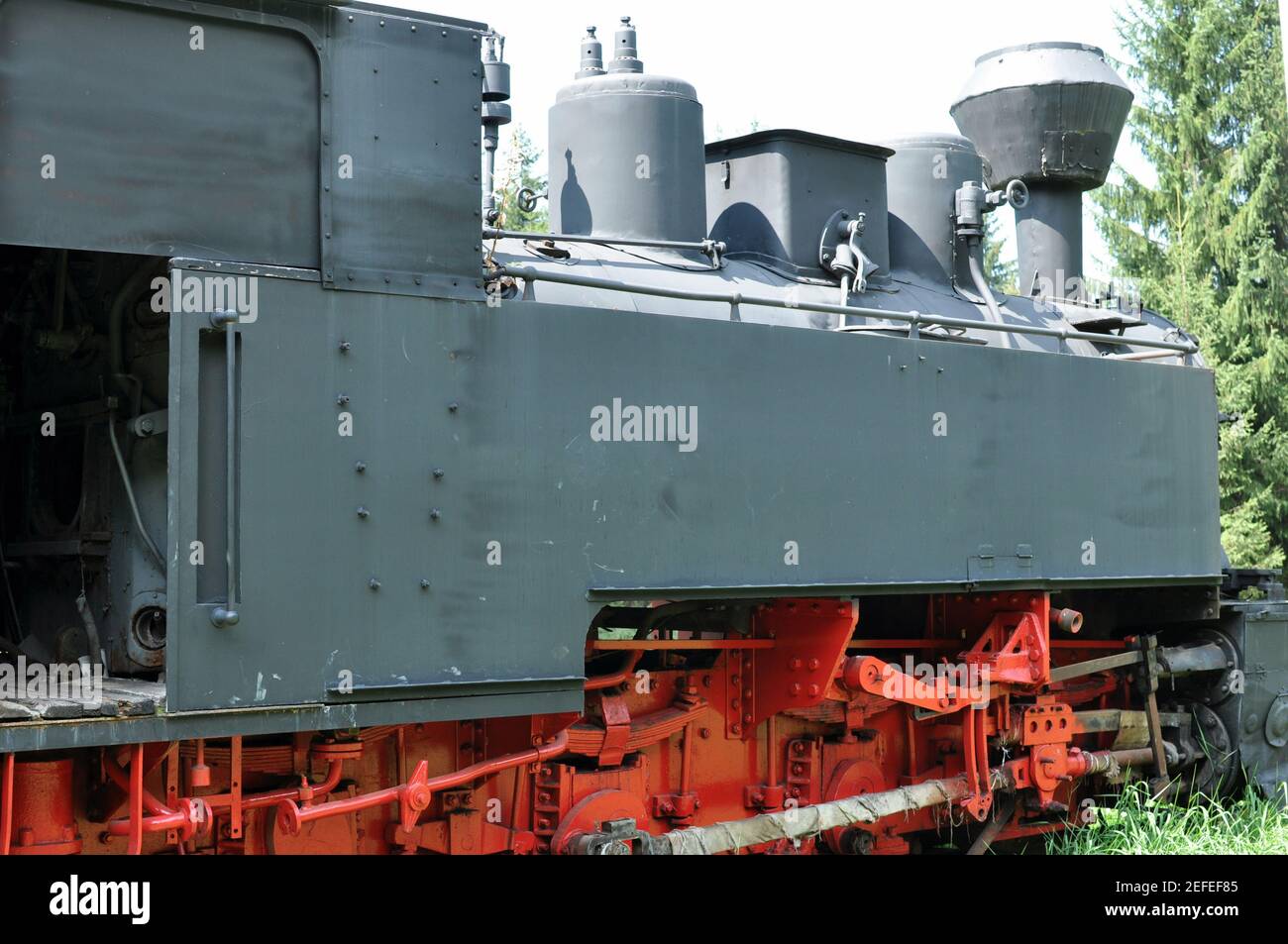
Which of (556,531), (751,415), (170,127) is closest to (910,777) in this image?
(751,415)

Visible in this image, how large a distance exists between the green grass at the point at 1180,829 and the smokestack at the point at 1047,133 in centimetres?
319

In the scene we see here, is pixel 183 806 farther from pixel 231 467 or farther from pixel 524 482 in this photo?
pixel 524 482

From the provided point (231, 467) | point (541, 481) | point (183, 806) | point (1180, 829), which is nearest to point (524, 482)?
point (541, 481)

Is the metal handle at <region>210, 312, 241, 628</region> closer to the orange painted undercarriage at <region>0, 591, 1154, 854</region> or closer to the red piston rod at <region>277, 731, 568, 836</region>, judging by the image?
the orange painted undercarriage at <region>0, 591, 1154, 854</region>

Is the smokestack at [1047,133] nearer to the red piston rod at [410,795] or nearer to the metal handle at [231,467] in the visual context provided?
the red piston rod at [410,795]

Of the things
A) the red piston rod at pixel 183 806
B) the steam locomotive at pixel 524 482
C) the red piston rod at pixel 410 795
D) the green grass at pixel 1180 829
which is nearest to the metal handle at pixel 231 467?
the steam locomotive at pixel 524 482

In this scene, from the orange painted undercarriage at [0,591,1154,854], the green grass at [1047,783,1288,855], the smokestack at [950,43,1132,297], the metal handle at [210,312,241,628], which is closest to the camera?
the metal handle at [210,312,241,628]

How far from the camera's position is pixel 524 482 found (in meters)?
4.96

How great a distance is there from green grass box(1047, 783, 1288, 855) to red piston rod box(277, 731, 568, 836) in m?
3.32

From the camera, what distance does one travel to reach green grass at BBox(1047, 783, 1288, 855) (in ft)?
23.1

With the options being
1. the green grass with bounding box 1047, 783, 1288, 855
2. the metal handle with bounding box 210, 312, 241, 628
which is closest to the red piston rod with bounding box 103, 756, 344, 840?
the metal handle with bounding box 210, 312, 241, 628

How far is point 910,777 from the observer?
23.6 ft

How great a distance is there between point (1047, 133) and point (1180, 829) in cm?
432

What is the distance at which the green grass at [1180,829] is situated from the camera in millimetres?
7031
